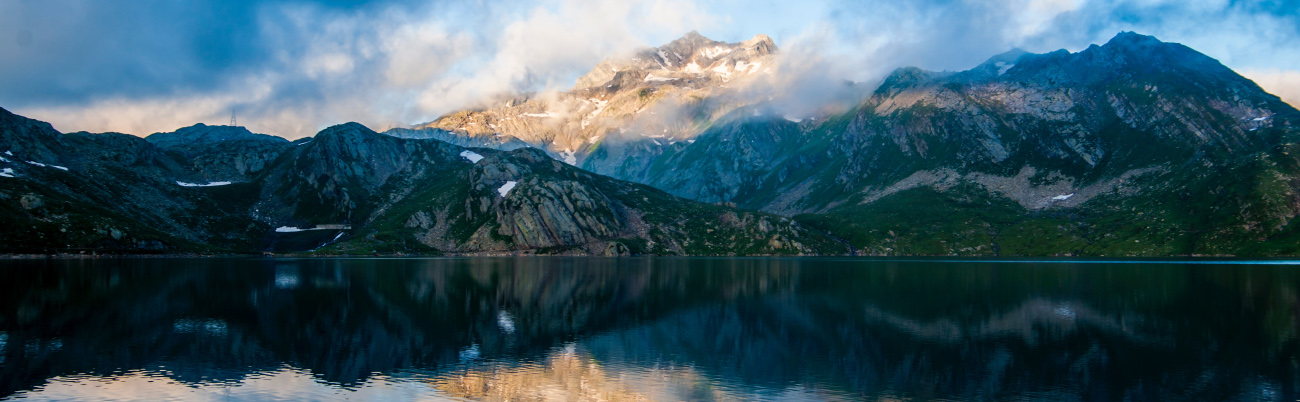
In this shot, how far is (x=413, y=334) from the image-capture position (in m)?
56.2

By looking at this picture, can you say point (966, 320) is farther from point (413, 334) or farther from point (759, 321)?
point (413, 334)

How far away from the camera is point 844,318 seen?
65750 mm

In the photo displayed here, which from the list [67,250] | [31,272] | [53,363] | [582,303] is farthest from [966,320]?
[67,250]

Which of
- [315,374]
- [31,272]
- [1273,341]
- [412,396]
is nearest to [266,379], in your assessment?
[315,374]

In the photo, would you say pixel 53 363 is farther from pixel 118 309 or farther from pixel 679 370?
pixel 679 370

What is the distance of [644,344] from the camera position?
5306 centimetres

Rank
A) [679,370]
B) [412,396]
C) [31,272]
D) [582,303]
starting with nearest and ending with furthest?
[412,396]
[679,370]
[582,303]
[31,272]

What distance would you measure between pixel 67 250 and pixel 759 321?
689 ft

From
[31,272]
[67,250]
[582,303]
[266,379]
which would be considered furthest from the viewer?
[67,250]

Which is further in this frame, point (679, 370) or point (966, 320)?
point (966, 320)

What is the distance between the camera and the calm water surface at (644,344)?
37.9m

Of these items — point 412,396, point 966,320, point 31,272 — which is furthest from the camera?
point 31,272

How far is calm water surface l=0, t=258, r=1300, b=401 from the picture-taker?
37.9 m

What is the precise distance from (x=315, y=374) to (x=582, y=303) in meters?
41.3
